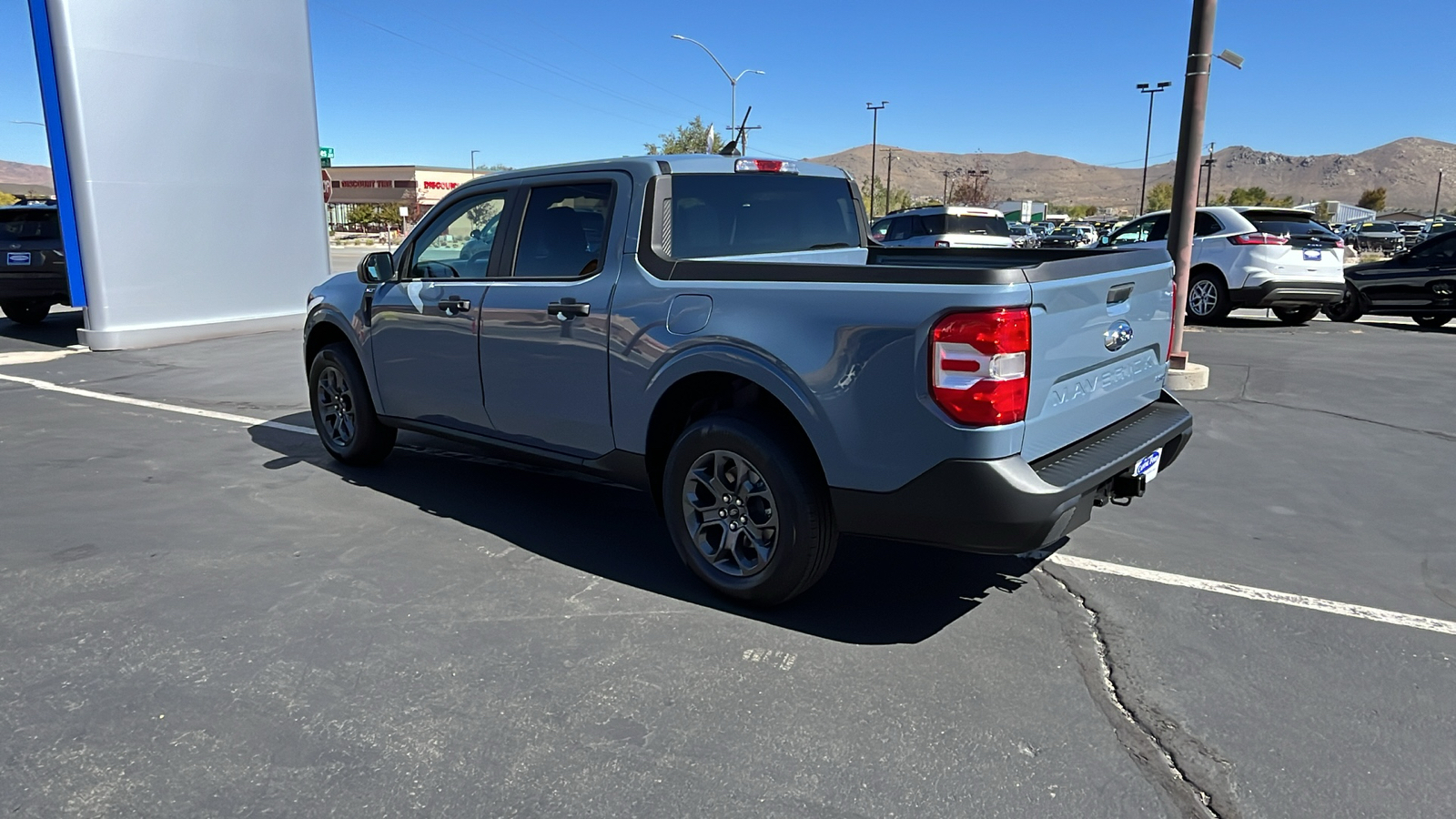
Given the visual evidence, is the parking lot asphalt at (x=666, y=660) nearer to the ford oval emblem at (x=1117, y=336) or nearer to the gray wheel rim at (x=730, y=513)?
the gray wheel rim at (x=730, y=513)

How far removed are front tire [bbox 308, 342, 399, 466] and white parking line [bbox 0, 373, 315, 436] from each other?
1.03 m

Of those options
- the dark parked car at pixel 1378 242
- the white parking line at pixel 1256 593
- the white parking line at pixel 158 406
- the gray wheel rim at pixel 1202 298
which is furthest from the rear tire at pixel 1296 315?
the dark parked car at pixel 1378 242

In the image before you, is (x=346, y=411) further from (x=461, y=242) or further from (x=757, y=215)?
(x=757, y=215)

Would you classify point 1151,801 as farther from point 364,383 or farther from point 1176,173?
point 1176,173

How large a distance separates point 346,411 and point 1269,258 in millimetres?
11850

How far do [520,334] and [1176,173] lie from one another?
21.2 ft

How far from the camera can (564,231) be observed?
4.58 m

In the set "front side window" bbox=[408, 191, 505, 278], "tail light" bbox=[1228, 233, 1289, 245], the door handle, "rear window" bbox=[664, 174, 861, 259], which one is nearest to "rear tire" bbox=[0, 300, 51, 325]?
"front side window" bbox=[408, 191, 505, 278]

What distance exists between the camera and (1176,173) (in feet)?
27.5

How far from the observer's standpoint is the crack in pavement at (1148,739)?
2.62 m

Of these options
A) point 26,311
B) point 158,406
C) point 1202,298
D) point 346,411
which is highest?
point 1202,298

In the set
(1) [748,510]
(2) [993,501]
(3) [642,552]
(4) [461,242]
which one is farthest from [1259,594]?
(4) [461,242]

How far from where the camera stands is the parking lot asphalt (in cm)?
271

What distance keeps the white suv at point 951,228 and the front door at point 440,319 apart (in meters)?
11.0
